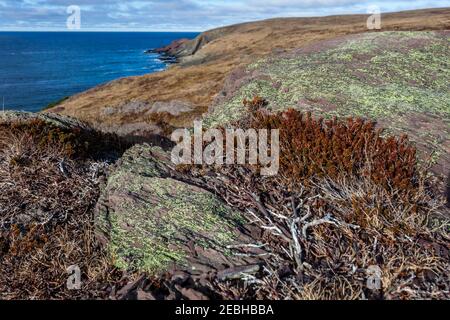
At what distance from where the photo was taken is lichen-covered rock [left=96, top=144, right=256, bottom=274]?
17.4 feet

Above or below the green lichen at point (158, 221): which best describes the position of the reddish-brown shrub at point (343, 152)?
above

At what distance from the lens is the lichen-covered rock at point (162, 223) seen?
5.30 metres

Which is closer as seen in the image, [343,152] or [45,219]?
[45,219]

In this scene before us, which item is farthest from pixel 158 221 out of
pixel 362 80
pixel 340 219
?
pixel 362 80

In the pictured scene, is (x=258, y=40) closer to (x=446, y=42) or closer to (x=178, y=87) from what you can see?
(x=178, y=87)

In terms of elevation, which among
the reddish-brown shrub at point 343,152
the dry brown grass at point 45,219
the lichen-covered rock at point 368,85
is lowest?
the dry brown grass at point 45,219

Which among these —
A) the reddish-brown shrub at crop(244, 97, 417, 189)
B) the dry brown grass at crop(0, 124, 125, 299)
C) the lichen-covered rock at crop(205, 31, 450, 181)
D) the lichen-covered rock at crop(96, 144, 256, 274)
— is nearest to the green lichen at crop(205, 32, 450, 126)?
the lichen-covered rock at crop(205, 31, 450, 181)

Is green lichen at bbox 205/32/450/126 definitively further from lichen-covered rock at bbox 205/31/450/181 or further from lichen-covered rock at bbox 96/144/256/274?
lichen-covered rock at bbox 96/144/256/274

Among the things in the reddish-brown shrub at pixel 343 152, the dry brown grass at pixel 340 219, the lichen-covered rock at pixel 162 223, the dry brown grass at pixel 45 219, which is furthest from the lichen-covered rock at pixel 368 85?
the dry brown grass at pixel 45 219

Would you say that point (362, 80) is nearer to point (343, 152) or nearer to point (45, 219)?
point (343, 152)

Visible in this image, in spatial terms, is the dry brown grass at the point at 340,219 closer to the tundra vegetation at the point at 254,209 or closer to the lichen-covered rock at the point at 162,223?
the tundra vegetation at the point at 254,209

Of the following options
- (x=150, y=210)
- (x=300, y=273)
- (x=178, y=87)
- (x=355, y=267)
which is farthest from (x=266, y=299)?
(x=178, y=87)

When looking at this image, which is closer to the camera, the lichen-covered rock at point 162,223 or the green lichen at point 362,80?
the lichen-covered rock at point 162,223

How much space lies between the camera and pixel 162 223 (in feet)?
19.3
